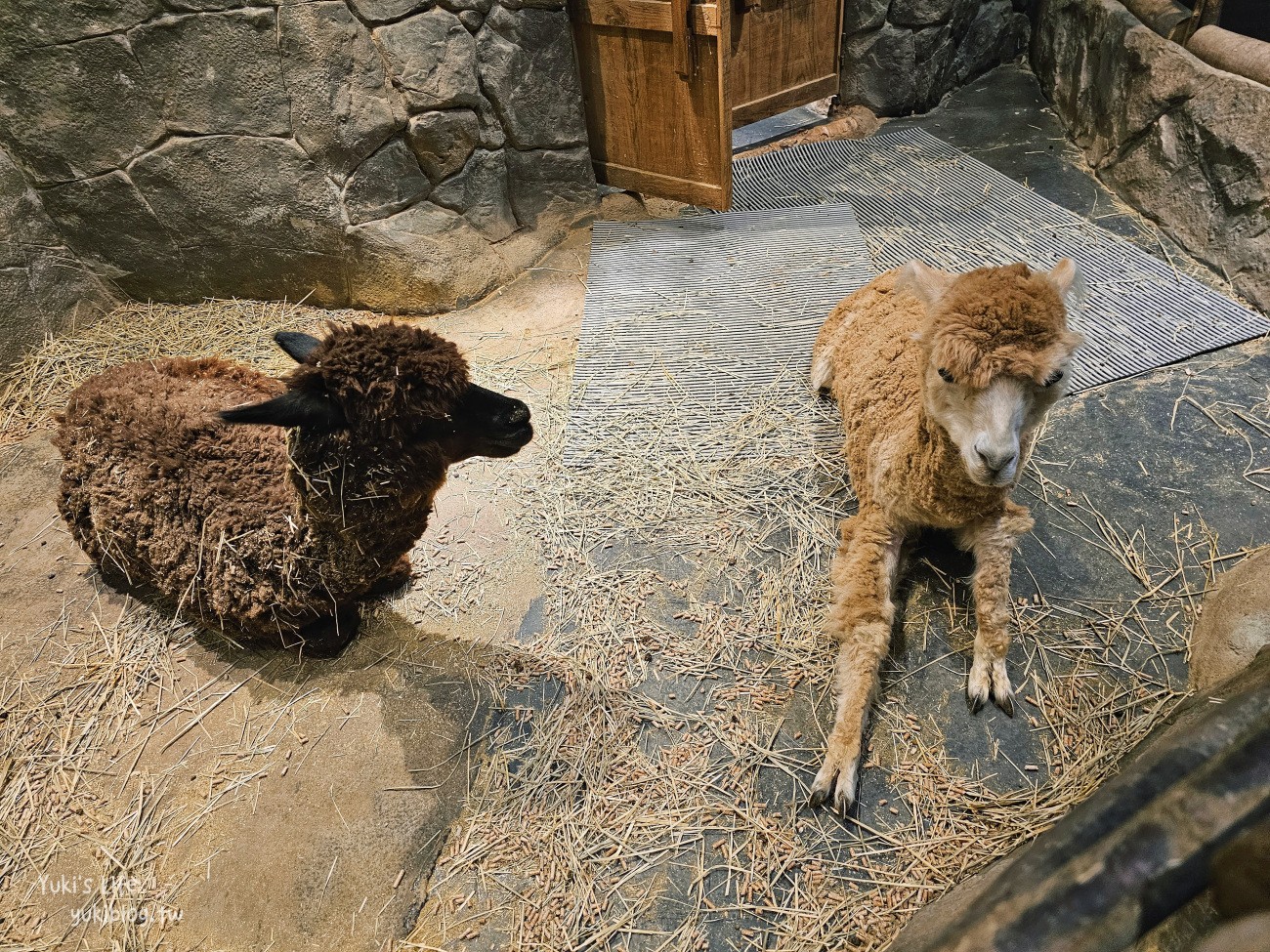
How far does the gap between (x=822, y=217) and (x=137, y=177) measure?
15.0 ft

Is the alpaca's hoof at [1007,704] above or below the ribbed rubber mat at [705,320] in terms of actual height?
below

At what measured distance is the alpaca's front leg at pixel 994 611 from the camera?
2.46 m

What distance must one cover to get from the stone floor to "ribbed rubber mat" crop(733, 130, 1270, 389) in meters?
0.19

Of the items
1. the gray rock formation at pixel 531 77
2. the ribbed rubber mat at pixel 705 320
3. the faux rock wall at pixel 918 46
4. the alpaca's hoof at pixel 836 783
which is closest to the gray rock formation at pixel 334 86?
the gray rock formation at pixel 531 77

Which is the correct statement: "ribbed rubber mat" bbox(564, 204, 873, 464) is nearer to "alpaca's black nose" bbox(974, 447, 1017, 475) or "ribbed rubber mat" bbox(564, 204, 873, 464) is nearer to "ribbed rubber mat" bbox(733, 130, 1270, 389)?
"ribbed rubber mat" bbox(733, 130, 1270, 389)

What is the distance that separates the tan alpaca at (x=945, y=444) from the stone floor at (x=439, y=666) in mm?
221

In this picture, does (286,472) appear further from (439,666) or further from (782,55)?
(782,55)

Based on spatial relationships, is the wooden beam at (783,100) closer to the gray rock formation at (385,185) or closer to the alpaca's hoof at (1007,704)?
the gray rock formation at (385,185)

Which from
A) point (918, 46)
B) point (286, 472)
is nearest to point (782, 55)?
point (918, 46)

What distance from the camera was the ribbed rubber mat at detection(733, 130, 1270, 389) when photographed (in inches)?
150

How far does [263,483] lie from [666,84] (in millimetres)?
3912


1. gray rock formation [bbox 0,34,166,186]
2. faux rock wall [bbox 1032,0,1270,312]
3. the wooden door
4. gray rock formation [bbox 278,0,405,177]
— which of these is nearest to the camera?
gray rock formation [bbox 0,34,166,186]

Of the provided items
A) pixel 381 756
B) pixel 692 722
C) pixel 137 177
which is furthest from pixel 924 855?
pixel 137 177

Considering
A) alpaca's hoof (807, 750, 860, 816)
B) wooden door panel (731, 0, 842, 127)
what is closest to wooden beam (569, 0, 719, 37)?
wooden door panel (731, 0, 842, 127)
